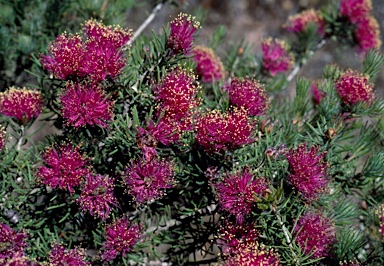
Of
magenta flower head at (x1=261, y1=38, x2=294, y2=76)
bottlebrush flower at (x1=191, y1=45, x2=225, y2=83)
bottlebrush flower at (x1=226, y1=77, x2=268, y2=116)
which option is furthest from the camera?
magenta flower head at (x1=261, y1=38, x2=294, y2=76)

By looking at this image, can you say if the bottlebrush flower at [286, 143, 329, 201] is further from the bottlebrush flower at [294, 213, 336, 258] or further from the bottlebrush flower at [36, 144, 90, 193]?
the bottlebrush flower at [36, 144, 90, 193]

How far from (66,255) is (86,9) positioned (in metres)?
0.75

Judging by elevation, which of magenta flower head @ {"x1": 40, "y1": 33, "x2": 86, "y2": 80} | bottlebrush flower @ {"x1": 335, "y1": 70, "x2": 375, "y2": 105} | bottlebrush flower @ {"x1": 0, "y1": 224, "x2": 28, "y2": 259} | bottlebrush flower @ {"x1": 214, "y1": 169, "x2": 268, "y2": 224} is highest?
magenta flower head @ {"x1": 40, "y1": 33, "x2": 86, "y2": 80}

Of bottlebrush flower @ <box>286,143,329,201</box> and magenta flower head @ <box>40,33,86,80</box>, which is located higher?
magenta flower head @ <box>40,33,86,80</box>

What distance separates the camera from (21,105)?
35.8 inches

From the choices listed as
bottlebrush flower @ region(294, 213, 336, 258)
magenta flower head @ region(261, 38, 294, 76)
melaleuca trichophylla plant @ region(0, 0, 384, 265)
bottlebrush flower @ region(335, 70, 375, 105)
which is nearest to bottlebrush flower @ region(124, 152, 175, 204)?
melaleuca trichophylla plant @ region(0, 0, 384, 265)

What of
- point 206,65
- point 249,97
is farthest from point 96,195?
point 206,65

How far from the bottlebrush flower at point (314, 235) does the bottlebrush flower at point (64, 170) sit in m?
0.37

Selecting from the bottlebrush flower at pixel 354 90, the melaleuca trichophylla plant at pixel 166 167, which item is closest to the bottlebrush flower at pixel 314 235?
the melaleuca trichophylla plant at pixel 166 167

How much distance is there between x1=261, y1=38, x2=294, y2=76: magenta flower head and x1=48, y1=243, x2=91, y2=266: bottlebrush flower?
0.73m

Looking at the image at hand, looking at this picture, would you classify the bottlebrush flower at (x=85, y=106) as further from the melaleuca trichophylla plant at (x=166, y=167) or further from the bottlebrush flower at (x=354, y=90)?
the bottlebrush flower at (x=354, y=90)

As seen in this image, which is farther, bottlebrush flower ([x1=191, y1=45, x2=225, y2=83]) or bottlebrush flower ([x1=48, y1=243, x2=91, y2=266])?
bottlebrush flower ([x1=191, y1=45, x2=225, y2=83])

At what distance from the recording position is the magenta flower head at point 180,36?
0.85 metres

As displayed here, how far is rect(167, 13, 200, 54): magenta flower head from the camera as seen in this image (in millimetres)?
846
